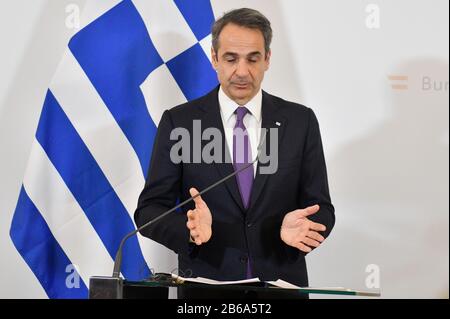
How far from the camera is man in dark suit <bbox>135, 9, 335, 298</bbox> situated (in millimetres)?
3346

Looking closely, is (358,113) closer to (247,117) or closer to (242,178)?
(247,117)

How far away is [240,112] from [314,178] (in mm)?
451

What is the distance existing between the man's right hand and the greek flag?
110 centimetres

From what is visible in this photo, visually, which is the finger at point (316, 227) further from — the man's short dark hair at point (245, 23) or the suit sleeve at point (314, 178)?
the man's short dark hair at point (245, 23)

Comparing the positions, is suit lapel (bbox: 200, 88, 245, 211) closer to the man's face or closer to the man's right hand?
the man's face

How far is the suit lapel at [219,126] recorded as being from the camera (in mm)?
3398

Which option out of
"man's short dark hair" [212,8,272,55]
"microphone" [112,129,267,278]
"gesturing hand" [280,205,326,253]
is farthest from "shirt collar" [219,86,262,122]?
"gesturing hand" [280,205,326,253]

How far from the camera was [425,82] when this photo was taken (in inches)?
167

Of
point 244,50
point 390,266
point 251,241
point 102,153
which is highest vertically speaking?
point 244,50

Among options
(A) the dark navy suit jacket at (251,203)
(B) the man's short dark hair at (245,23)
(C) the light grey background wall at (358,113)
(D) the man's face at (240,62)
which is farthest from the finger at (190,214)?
(C) the light grey background wall at (358,113)

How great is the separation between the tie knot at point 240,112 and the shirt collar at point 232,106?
0.6 inches
